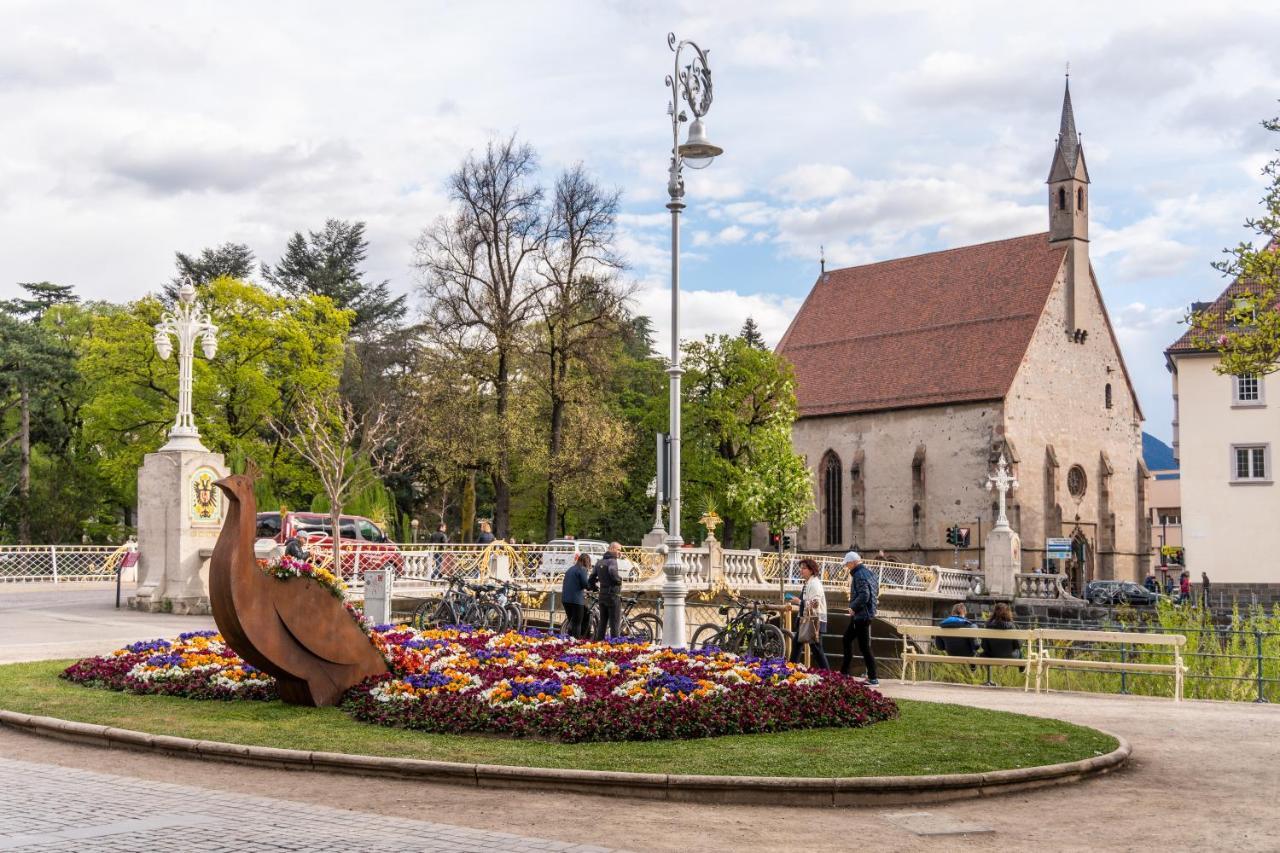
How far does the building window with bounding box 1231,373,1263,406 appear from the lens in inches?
2250

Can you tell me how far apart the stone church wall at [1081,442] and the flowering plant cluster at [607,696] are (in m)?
51.3

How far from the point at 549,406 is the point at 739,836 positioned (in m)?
43.3

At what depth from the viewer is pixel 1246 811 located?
9.62 meters

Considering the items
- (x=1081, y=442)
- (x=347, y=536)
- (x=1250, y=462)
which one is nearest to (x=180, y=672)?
(x=347, y=536)

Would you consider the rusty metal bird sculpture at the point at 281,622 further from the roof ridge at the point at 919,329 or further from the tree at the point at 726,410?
the roof ridge at the point at 919,329

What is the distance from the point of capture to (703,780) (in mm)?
9992

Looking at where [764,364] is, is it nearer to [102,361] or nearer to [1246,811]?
[102,361]

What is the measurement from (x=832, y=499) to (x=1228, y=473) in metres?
19.7

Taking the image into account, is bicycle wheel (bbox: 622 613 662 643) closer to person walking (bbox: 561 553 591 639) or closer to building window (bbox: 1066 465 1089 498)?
person walking (bbox: 561 553 591 639)

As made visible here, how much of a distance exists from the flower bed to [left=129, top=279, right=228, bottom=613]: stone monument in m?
12.9

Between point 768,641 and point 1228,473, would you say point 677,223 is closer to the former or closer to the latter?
point 768,641

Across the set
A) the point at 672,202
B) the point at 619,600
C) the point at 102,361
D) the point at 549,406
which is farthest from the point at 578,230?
the point at 672,202

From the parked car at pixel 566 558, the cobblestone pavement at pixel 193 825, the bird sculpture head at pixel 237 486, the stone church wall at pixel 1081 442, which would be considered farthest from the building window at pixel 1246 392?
the cobblestone pavement at pixel 193 825

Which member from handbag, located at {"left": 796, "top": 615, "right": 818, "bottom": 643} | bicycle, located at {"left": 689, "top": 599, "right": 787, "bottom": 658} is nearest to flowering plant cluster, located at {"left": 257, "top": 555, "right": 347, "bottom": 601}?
handbag, located at {"left": 796, "top": 615, "right": 818, "bottom": 643}
